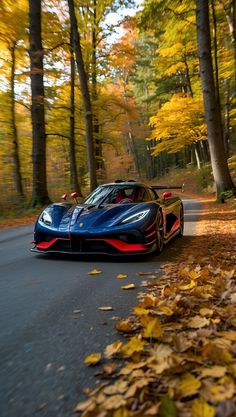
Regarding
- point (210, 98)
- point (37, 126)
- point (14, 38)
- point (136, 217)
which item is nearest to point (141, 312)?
point (136, 217)

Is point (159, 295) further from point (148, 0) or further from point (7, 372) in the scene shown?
point (148, 0)

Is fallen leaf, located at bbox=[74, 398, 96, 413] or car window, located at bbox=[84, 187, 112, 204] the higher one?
car window, located at bbox=[84, 187, 112, 204]

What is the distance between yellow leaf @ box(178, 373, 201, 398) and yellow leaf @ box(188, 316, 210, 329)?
81 cm

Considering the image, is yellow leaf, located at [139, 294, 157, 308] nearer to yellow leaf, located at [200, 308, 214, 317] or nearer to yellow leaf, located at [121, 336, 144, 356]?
yellow leaf, located at [200, 308, 214, 317]

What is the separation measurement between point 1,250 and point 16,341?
4.61 m

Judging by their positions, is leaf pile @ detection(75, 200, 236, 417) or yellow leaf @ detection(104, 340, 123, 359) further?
yellow leaf @ detection(104, 340, 123, 359)

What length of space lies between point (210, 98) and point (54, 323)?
1181 centimetres

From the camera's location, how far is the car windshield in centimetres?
670

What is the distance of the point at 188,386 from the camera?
5.80ft

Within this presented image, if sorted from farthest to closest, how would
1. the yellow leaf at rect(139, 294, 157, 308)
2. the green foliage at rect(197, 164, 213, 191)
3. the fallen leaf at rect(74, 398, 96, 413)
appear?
the green foliage at rect(197, 164, 213, 191)
the yellow leaf at rect(139, 294, 157, 308)
the fallen leaf at rect(74, 398, 96, 413)

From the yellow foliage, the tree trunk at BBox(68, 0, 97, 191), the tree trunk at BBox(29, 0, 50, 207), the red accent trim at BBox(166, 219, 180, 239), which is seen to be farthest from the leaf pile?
the yellow foliage

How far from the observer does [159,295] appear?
3648 mm

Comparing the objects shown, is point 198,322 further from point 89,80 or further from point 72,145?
point 89,80

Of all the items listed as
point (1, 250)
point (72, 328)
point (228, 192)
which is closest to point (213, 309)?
point (72, 328)
